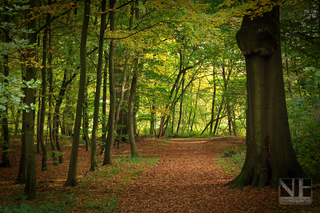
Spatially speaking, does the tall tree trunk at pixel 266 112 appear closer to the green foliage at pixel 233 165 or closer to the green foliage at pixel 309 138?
the green foliage at pixel 309 138

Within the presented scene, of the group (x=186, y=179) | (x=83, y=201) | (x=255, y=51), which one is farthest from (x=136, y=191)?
(x=255, y=51)

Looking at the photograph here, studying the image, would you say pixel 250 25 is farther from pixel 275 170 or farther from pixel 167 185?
pixel 167 185

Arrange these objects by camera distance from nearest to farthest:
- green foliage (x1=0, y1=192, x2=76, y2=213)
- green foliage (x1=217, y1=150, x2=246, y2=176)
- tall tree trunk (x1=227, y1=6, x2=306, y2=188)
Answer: green foliage (x1=0, y1=192, x2=76, y2=213) < tall tree trunk (x1=227, y1=6, x2=306, y2=188) < green foliage (x1=217, y1=150, x2=246, y2=176)

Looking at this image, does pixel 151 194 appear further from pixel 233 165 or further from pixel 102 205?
pixel 233 165

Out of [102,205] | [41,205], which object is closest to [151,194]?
[102,205]

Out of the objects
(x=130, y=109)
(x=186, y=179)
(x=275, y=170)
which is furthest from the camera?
(x=130, y=109)

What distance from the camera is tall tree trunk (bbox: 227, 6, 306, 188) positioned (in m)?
5.45

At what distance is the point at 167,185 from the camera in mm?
7000

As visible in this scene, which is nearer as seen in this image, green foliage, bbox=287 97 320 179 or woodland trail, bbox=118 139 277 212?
woodland trail, bbox=118 139 277 212

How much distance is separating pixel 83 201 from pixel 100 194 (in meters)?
0.70

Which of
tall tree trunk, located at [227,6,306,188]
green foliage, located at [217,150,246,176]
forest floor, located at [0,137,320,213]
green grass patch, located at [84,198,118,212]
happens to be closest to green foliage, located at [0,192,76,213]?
forest floor, located at [0,137,320,213]

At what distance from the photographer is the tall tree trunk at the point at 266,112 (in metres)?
5.45

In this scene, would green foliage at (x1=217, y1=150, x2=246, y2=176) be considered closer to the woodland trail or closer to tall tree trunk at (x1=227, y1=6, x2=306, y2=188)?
the woodland trail

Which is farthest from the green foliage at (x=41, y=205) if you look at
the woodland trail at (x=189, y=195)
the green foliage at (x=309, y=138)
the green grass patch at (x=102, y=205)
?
the green foliage at (x=309, y=138)
